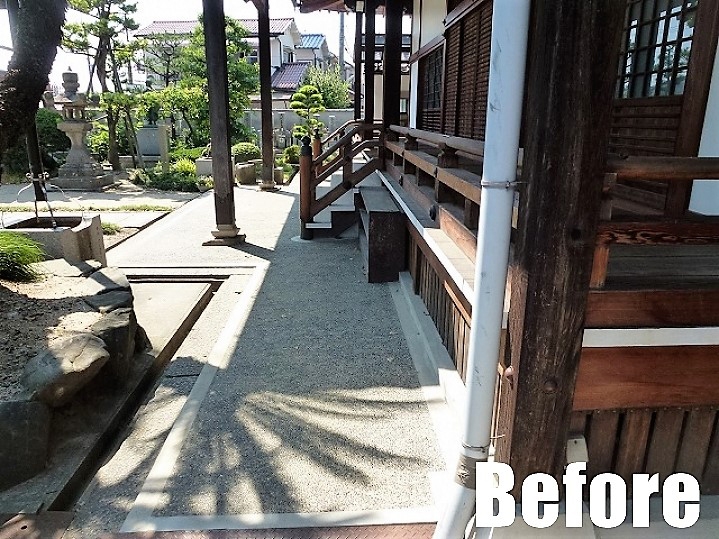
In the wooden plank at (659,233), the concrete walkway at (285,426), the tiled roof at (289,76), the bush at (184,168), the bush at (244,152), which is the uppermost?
the tiled roof at (289,76)

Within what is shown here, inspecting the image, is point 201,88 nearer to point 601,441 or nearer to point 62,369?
point 62,369

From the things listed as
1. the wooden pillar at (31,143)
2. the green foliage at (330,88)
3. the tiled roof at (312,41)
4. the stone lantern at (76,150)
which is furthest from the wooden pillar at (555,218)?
the tiled roof at (312,41)

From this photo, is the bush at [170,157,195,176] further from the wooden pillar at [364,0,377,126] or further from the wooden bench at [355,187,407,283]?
the wooden bench at [355,187,407,283]

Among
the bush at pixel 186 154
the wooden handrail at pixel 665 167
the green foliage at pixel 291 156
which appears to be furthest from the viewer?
the green foliage at pixel 291 156

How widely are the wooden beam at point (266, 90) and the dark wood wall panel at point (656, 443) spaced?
10.5 metres

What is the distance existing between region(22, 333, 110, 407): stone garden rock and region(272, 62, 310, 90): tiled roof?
29.5 meters

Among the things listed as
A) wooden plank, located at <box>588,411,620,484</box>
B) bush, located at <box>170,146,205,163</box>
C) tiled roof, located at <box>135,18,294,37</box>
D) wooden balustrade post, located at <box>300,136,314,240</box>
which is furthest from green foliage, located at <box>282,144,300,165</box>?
tiled roof, located at <box>135,18,294,37</box>

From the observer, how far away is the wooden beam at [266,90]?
1070cm

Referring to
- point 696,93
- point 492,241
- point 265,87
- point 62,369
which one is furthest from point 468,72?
point 265,87

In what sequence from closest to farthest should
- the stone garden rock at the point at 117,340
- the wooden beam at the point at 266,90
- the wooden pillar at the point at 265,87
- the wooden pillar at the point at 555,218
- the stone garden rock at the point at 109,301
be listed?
1. the wooden pillar at the point at 555,218
2. the stone garden rock at the point at 117,340
3. the stone garden rock at the point at 109,301
4. the wooden pillar at the point at 265,87
5. the wooden beam at the point at 266,90

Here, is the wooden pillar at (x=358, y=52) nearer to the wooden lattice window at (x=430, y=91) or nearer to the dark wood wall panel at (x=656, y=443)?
the wooden lattice window at (x=430, y=91)

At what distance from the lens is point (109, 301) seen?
3906mm

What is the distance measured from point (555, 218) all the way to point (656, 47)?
209 centimetres

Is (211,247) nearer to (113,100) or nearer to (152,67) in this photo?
(113,100)
